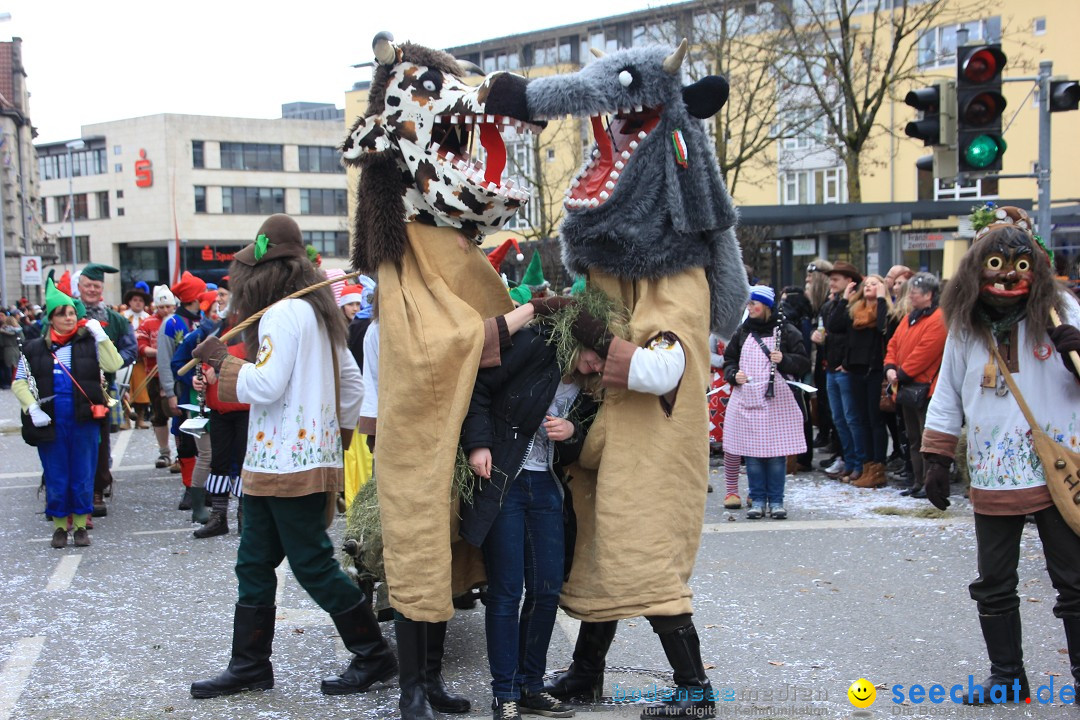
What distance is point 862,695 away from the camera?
4148mm

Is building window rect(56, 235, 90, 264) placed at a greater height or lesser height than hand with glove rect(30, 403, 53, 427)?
greater

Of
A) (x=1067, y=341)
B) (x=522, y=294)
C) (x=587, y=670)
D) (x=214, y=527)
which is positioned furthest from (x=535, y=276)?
(x=214, y=527)

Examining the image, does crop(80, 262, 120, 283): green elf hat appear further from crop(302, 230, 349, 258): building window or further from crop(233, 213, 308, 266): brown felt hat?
crop(302, 230, 349, 258): building window

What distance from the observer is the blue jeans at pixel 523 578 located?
12.7 feet

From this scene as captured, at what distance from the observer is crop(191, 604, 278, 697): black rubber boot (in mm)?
4406

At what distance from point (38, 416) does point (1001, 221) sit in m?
6.31

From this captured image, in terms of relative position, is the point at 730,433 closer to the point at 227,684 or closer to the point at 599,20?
the point at 227,684

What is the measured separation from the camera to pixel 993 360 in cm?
420

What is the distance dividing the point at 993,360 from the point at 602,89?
1.94 m

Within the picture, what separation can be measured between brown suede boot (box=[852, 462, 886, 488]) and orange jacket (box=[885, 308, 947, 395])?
1.04 m

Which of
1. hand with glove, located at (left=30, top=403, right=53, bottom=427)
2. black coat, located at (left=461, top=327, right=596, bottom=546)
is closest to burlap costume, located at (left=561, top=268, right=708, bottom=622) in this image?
Answer: black coat, located at (left=461, top=327, right=596, bottom=546)

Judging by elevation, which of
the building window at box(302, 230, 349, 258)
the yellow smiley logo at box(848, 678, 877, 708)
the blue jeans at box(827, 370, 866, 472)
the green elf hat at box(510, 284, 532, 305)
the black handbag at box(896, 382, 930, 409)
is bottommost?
the yellow smiley logo at box(848, 678, 877, 708)

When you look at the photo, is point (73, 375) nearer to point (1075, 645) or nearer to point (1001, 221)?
point (1001, 221)

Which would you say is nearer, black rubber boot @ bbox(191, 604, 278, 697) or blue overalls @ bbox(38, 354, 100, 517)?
black rubber boot @ bbox(191, 604, 278, 697)
